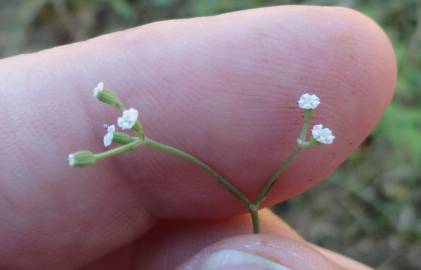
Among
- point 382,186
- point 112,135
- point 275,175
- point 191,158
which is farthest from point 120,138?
point 382,186

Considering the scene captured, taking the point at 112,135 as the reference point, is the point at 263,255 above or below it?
below

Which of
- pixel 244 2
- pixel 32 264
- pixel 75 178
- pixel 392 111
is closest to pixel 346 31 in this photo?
pixel 75 178

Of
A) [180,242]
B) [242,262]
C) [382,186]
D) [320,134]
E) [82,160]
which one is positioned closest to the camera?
[82,160]

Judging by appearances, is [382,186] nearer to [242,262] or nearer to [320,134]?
[242,262]

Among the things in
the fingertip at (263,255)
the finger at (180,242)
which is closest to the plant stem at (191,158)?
the fingertip at (263,255)

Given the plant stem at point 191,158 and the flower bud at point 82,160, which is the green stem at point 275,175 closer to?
the plant stem at point 191,158

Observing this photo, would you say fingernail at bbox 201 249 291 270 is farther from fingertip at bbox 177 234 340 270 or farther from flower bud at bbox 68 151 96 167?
flower bud at bbox 68 151 96 167

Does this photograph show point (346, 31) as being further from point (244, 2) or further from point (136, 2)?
point (136, 2)

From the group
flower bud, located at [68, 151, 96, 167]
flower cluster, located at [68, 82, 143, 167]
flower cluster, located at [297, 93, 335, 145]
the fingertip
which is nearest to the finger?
the fingertip

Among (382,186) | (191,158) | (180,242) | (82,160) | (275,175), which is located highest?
(82,160)
